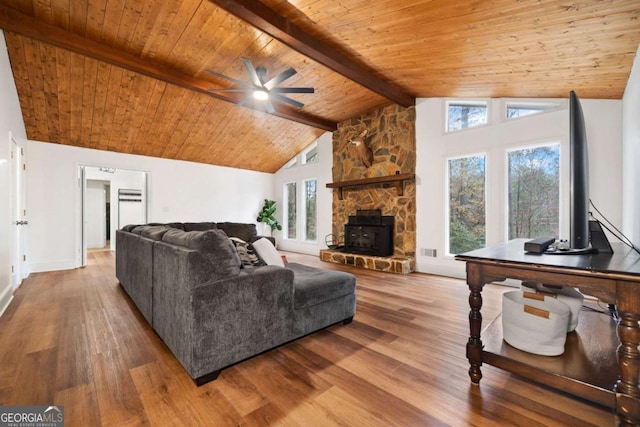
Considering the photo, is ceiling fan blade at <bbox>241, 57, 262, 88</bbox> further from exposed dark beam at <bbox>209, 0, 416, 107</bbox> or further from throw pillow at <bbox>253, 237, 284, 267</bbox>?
throw pillow at <bbox>253, 237, 284, 267</bbox>

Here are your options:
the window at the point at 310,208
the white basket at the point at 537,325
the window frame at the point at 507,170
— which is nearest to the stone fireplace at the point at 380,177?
the window at the point at 310,208

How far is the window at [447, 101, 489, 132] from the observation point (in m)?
4.18

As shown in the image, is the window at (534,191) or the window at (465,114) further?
the window at (465,114)

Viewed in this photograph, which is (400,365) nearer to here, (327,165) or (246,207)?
(327,165)

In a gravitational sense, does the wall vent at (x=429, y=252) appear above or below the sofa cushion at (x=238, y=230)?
below

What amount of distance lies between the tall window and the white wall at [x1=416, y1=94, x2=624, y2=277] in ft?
0.43

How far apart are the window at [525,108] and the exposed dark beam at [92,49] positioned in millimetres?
4425

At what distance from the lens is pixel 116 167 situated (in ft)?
18.6

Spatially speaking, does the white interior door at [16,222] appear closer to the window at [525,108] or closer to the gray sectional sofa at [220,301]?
the gray sectional sofa at [220,301]

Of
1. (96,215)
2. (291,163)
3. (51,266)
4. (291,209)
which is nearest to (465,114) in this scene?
(291,163)

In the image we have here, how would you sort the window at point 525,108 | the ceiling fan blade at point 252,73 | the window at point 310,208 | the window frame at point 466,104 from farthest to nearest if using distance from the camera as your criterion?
the window at point 310,208, the window frame at point 466,104, the window at point 525,108, the ceiling fan blade at point 252,73

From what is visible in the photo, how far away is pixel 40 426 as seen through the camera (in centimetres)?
130

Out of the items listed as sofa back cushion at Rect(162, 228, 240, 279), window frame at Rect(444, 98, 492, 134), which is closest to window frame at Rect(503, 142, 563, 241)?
window frame at Rect(444, 98, 492, 134)

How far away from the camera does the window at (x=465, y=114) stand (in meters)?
4.18
